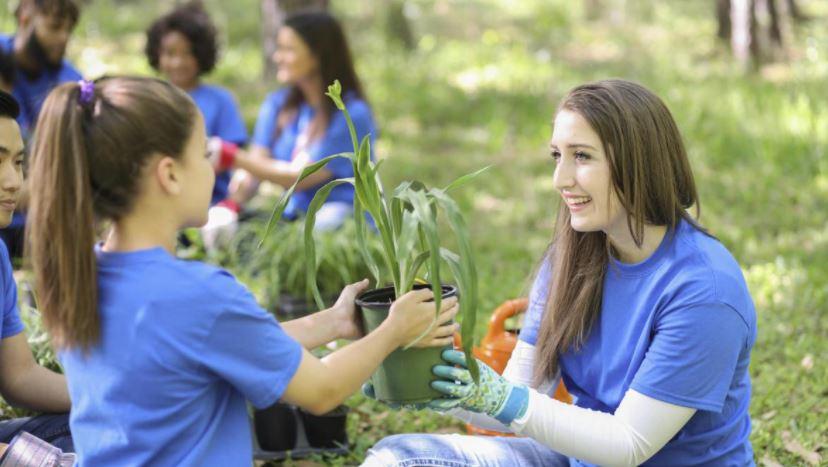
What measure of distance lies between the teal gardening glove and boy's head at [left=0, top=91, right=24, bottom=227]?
116 cm

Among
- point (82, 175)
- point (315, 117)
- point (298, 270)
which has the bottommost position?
point (298, 270)

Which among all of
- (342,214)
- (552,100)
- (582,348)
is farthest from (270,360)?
(552,100)

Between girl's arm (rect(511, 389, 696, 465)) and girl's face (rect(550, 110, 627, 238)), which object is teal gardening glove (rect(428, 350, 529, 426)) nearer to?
girl's arm (rect(511, 389, 696, 465))

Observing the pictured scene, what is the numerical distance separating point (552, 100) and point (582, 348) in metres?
5.82

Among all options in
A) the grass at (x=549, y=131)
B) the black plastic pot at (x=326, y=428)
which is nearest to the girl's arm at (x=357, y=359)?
the grass at (x=549, y=131)

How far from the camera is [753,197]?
607 cm

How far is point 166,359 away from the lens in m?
1.78

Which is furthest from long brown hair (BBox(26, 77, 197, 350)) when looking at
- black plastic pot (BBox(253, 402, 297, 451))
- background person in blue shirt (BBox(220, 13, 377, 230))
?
background person in blue shirt (BBox(220, 13, 377, 230))

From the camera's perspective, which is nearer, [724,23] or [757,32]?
[757,32]

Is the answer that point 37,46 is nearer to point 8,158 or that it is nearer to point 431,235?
point 8,158

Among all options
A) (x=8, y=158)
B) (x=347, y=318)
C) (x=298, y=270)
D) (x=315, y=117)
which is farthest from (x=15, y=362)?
(x=315, y=117)

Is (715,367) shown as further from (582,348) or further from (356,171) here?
(356,171)

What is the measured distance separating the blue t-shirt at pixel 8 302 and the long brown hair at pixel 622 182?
134cm

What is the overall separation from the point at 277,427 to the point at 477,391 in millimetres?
1341
